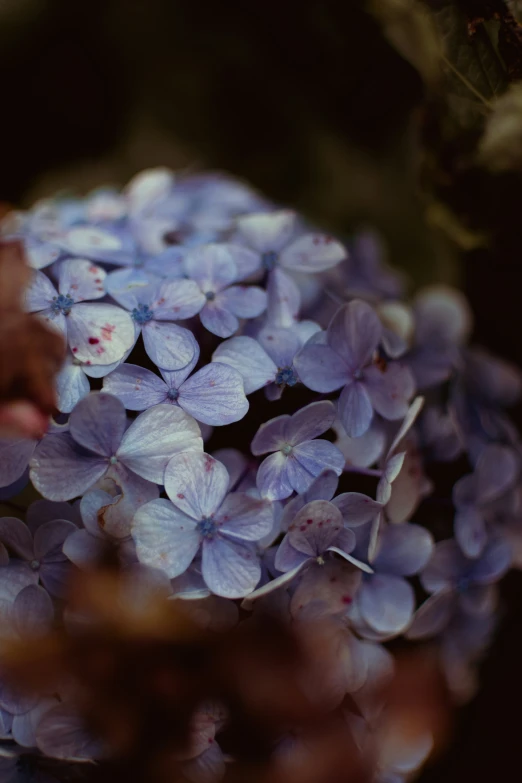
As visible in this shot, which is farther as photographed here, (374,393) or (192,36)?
(192,36)

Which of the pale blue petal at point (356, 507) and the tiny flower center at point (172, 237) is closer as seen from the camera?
the pale blue petal at point (356, 507)

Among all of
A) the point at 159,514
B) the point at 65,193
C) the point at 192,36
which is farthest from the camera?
the point at 192,36

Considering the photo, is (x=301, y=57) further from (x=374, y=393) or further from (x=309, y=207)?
(x=374, y=393)

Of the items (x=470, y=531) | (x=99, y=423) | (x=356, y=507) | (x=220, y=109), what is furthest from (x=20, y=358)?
(x=220, y=109)

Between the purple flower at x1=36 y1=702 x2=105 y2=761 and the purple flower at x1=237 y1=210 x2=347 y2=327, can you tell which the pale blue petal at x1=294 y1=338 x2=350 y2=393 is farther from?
the purple flower at x1=36 y1=702 x2=105 y2=761

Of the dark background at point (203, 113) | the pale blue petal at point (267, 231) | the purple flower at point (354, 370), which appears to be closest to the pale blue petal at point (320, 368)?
the purple flower at point (354, 370)

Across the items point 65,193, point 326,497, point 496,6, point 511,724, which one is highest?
point 496,6

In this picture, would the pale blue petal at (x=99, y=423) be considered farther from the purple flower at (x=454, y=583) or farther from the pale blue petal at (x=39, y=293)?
the purple flower at (x=454, y=583)

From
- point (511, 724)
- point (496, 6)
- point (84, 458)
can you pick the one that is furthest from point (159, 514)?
point (511, 724)

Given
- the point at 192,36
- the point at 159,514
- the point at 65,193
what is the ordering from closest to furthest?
the point at 159,514 < the point at 65,193 < the point at 192,36
